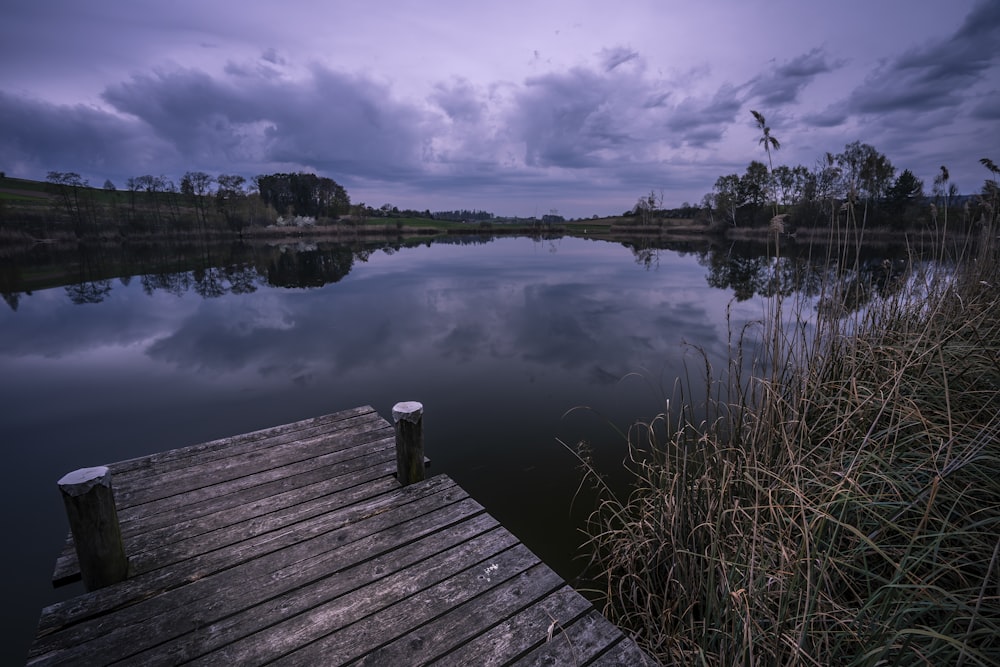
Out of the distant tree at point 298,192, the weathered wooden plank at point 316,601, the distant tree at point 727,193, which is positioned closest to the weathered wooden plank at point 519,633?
the weathered wooden plank at point 316,601

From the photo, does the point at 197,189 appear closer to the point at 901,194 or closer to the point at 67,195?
the point at 67,195

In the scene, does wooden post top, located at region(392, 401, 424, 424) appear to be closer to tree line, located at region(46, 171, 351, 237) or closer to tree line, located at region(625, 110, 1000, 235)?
tree line, located at region(625, 110, 1000, 235)

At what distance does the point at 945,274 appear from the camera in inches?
194

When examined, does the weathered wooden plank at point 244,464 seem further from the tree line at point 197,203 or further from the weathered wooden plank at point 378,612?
the tree line at point 197,203

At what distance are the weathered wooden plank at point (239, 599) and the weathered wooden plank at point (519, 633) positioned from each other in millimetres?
735

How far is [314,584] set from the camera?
2.62 meters

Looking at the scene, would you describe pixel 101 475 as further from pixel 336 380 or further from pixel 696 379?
pixel 696 379

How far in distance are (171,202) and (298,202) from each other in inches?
754

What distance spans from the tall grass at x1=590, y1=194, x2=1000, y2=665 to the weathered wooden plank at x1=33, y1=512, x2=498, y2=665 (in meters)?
1.43

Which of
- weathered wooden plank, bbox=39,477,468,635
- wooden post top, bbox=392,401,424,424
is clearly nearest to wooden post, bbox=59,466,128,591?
weathered wooden plank, bbox=39,477,468,635

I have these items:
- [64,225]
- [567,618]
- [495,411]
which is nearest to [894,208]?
[495,411]

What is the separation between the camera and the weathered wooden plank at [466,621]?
216cm

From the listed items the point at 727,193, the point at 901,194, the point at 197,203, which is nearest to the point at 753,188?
the point at 727,193

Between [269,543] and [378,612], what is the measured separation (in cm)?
113
